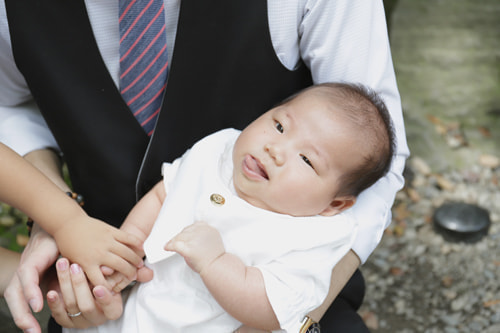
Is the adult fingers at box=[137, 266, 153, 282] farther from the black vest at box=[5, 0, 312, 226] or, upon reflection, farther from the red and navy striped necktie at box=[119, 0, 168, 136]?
the red and navy striped necktie at box=[119, 0, 168, 136]

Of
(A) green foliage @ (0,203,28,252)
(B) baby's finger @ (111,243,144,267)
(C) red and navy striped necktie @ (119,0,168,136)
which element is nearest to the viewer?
(B) baby's finger @ (111,243,144,267)

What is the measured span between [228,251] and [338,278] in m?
0.34

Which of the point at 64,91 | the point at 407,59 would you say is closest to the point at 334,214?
the point at 64,91

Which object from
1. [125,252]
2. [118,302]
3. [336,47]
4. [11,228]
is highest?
[336,47]

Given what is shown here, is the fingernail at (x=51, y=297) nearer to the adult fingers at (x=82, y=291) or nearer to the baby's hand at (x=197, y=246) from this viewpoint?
the adult fingers at (x=82, y=291)

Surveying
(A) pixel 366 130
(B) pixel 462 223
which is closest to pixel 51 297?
(A) pixel 366 130

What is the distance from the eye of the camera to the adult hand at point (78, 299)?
1.27 meters

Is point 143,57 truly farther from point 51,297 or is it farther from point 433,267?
point 433,267

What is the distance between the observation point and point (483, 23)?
4270 millimetres

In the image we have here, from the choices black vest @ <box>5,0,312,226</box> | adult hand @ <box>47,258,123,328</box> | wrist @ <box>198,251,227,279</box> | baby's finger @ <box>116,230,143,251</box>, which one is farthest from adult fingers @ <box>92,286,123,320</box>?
black vest @ <box>5,0,312,226</box>

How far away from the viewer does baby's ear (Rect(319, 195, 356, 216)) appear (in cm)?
137

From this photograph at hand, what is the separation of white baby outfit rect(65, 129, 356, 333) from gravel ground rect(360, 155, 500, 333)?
1.46m

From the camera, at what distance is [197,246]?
1.21m

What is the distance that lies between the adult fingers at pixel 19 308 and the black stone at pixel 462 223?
7.58 ft
